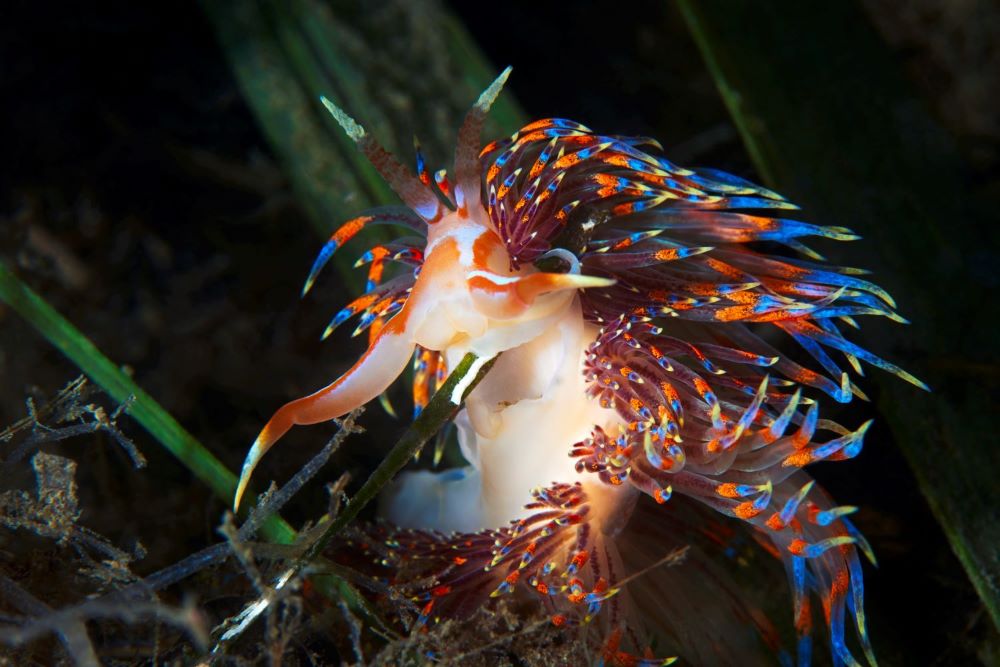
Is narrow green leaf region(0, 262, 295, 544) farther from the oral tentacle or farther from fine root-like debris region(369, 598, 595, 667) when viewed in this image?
fine root-like debris region(369, 598, 595, 667)

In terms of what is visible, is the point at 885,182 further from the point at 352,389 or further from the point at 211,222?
the point at 211,222

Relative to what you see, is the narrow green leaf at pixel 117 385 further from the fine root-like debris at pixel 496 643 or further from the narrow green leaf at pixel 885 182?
the narrow green leaf at pixel 885 182

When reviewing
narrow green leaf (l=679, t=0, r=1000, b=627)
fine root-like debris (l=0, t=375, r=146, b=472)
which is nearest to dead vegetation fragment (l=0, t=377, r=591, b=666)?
fine root-like debris (l=0, t=375, r=146, b=472)

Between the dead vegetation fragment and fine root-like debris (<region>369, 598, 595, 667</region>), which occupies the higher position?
the dead vegetation fragment

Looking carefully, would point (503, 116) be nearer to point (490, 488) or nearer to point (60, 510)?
point (490, 488)

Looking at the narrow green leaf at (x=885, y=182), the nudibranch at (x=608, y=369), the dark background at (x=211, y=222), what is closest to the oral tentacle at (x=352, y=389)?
the nudibranch at (x=608, y=369)

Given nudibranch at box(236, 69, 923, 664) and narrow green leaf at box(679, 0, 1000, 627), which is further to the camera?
narrow green leaf at box(679, 0, 1000, 627)

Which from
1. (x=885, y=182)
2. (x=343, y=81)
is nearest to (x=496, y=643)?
(x=343, y=81)
